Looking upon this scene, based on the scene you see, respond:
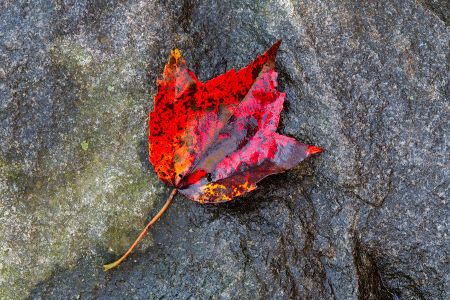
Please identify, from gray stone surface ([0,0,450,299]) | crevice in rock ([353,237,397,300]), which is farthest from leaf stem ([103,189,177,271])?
crevice in rock ([353,237,397,300])

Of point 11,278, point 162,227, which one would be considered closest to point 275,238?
point 162,227

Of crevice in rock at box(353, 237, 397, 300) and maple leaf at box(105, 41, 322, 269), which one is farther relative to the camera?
crevice in rock at box(353, 237, 397, 300)

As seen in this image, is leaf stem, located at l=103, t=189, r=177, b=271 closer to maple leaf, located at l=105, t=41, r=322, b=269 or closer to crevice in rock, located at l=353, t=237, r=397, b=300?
maple leaf, located at l=105, t=41, r=322, b=269

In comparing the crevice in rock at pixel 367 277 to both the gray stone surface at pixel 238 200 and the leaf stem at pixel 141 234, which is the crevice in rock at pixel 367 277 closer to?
the gray stone surface at pixel 238 200

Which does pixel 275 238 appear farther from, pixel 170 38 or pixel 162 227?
pixel 170 38

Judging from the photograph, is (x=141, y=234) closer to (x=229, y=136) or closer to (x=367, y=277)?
(x=229, y=136)
